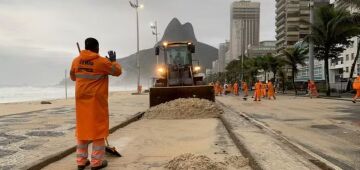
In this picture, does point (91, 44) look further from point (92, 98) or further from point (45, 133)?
point (45, 133)

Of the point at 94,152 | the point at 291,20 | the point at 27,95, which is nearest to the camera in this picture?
the point at 94,152

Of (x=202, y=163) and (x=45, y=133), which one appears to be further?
(x=45, y=133)

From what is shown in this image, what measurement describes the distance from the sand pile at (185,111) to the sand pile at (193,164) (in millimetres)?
9136

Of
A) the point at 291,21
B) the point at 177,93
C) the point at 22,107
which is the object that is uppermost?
the point at 291,21

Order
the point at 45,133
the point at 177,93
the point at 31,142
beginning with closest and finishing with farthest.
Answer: the point at 31,142
the point at 45,133
the point at 177,93

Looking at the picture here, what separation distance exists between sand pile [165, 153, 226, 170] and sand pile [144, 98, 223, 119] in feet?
30.0

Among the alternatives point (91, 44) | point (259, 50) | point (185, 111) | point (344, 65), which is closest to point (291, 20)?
point (344, 65)

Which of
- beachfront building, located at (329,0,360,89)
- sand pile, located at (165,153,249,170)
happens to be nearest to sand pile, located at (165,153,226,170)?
sand pile, located at (165,153,249,170)

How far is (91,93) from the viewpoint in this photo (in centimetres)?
588

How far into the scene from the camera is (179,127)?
1231 centimetres

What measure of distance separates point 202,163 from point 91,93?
1.74m

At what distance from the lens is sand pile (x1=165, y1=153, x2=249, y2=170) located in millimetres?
5758

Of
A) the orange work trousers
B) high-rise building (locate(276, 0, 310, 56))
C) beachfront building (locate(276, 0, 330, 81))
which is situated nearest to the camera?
the orange work trousers

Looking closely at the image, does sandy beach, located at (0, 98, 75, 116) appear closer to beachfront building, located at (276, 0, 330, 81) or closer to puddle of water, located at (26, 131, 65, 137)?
puddle of water, located at (26, 131, 65, 137)
